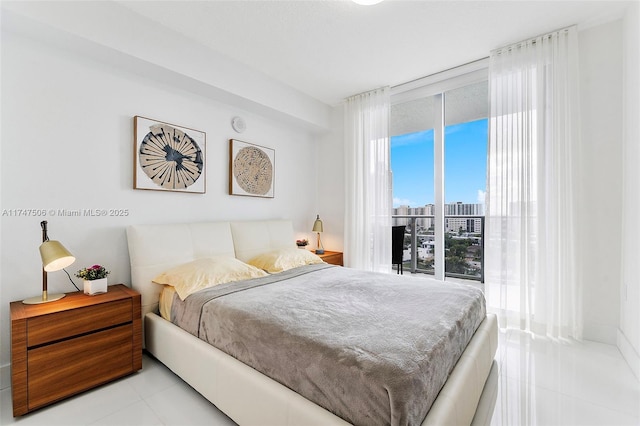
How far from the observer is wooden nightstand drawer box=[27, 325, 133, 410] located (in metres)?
1.68

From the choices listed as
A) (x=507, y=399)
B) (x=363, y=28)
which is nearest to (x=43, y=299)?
(x=507, y=399)

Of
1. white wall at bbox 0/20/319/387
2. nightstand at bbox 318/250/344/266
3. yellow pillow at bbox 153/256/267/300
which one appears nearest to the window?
nightstand at bbox 318/250/344/266

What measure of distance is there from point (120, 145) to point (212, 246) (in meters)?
1.20

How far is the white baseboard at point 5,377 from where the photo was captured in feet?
6.16

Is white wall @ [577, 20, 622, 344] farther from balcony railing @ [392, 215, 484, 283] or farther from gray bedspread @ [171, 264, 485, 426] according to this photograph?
balcony railing @ [392, 215, 484, 283]

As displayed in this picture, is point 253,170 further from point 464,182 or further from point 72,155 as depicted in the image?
point 464,182

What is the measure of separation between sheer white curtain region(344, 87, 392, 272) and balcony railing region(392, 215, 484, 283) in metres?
0.42

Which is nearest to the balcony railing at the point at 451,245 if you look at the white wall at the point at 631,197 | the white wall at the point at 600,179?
the white wall at the point at 600,179

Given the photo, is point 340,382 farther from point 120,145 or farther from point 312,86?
point 312,86

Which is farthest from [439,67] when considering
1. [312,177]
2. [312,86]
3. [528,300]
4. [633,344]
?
[633,344]

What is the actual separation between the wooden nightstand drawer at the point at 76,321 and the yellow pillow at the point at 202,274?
337 mm

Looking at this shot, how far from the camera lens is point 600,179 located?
2510 millimetres

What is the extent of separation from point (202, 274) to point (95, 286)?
28.9 inches

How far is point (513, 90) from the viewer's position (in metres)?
2.83
